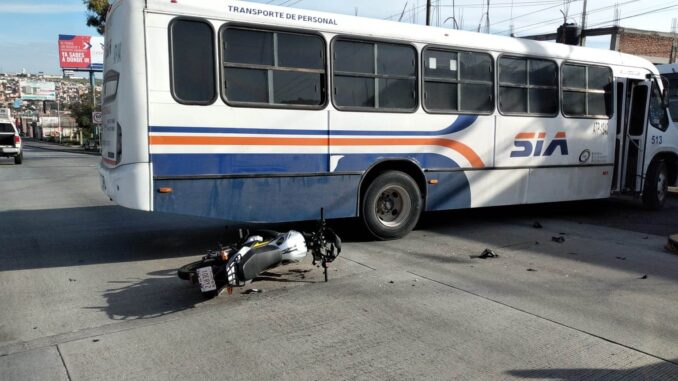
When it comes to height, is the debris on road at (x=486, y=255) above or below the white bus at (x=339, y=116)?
below

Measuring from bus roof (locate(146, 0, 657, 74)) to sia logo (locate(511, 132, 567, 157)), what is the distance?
4.35 ft

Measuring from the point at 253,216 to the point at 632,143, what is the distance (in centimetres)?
771

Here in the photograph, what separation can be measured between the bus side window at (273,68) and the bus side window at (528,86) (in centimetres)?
325

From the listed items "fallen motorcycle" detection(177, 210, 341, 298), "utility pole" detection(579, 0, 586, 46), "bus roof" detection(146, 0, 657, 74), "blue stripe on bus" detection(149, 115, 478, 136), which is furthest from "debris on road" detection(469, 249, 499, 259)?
"utility pole" detection(579, 0, 586, 46)

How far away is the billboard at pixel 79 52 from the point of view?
54.3 meters

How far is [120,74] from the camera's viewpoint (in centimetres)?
603

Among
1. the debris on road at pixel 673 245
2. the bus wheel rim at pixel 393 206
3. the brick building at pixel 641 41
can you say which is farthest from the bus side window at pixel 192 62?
the brick building at pixel 641 41

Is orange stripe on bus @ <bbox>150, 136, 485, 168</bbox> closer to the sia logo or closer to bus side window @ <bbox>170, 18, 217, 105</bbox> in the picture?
bus side window @ <bbox>170, 18, 217, 105</bbox>

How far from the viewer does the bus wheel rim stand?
7.73 meters

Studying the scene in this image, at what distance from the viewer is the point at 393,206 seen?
25.8 feet

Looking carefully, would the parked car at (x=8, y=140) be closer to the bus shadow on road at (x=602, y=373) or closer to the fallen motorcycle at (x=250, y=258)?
the fallen motorcycle at (x=250, y=258)

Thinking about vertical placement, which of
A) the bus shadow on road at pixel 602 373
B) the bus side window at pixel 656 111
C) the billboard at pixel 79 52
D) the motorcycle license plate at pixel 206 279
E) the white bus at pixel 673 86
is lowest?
the bus shadow on road at pixel 602 373

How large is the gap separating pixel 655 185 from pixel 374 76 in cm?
674

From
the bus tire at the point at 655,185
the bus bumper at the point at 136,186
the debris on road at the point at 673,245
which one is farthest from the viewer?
the bus tire at the point at 655,185
